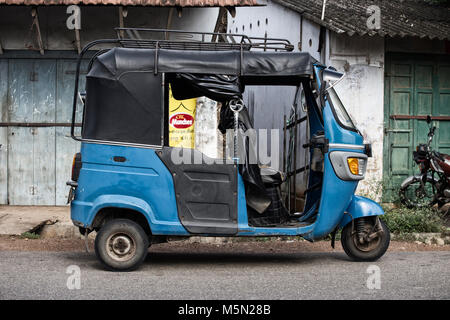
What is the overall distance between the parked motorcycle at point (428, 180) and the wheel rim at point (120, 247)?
18.4ft

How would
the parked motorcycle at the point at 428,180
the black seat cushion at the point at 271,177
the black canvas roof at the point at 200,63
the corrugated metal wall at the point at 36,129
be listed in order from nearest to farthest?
the black canvas roof at the point at 200,63 → the black seat cushion at the point at 271,177 → the parked motorcycle at the point at 428,180 → the corrugated metal wall at the point at 36,129

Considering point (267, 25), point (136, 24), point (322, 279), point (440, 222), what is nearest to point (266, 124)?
point (267, 25)

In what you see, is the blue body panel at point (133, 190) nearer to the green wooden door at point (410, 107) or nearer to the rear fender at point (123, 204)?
the rear fender at point (123, 204)

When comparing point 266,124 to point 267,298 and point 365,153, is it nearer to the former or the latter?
point 365,153

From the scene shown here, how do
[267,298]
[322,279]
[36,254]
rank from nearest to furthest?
[267,298]
[322,279]
[36,254]

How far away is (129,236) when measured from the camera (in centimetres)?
609

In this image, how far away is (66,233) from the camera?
28.9 feet

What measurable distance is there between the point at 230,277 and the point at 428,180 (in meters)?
5.61

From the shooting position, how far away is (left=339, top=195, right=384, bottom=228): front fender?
257 inches

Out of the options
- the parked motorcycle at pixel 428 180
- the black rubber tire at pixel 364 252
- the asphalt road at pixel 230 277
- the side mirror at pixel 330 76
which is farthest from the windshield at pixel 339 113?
the parked motorcycle at pixel 428 180

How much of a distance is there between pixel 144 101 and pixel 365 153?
2.41 m

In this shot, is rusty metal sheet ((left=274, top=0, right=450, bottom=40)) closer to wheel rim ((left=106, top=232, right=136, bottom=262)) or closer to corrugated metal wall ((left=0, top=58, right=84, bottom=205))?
corrugated metal wall ((left=0, top=58, right=84, bottom=205))

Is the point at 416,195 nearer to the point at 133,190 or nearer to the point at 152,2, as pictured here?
the point at 152,2

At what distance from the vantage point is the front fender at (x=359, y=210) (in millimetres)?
6520
